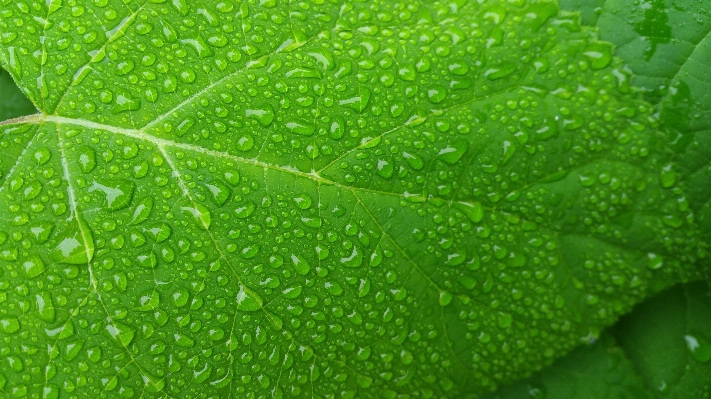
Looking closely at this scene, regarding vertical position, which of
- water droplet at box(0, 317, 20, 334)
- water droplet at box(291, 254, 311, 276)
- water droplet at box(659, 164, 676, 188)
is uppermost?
water droplet at box(0, 317, 20, 334)

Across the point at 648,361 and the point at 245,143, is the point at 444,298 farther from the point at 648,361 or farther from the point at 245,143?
the point at 648,361

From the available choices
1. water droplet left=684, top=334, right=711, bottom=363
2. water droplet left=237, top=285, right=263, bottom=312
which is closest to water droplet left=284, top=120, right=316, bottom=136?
water droplet left=237, top=285, right=263, bottom=312

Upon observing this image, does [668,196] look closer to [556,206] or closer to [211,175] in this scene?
[556,206]

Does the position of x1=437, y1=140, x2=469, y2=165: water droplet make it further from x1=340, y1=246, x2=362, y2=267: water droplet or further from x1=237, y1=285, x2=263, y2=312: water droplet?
x1=237, y1=285, x2=263, y2=312: water droplet

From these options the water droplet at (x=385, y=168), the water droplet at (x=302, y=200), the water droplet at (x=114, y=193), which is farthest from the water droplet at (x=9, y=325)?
the water droplet at (x=385, y=168)

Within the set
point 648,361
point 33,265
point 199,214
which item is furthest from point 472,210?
point 33,265

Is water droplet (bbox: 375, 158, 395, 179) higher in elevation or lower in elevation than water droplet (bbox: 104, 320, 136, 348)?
higher
